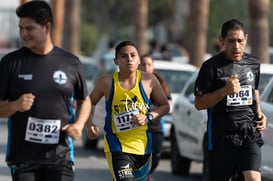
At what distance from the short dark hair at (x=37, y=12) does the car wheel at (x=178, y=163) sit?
7.83m

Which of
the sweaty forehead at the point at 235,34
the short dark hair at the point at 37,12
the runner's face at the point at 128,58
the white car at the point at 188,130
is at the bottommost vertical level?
the white car at the point at 188,130

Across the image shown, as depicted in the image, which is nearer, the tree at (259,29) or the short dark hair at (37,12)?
the short dark hair at (37,12)

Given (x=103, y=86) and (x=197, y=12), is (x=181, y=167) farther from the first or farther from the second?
(x=197, y=12)

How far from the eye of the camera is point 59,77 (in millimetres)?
7199

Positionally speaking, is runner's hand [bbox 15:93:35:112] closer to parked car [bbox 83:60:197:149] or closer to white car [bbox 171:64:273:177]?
white car [bbox 171:64:273:177]

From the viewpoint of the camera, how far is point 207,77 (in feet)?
29.2

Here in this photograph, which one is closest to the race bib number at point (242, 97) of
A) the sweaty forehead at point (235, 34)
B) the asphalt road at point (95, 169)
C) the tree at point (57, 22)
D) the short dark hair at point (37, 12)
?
the sweaty forehead at point (235, 34)

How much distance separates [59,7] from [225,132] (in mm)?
28623

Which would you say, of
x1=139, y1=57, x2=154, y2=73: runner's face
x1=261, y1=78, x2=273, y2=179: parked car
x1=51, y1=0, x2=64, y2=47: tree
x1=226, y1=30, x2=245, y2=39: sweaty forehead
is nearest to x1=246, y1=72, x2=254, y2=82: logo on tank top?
x1=226, y1=30, x2=245, y2=39: sweaty forehead

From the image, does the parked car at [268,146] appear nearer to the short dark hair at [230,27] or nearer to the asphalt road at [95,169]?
the short dark hair at [230,27]

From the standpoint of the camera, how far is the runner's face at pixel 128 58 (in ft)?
31.8

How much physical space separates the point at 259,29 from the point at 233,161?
13.8 m

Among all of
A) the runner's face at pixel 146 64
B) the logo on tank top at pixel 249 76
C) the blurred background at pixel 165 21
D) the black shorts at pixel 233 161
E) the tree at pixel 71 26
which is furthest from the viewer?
the tree at pixel 71 26

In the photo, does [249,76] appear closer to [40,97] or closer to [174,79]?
A: [40,97]
